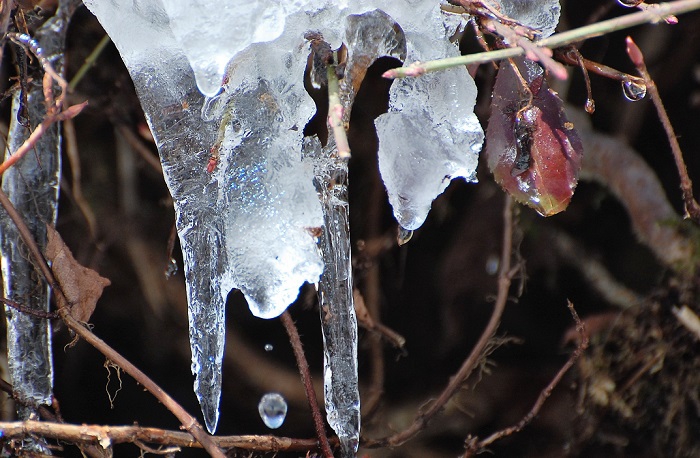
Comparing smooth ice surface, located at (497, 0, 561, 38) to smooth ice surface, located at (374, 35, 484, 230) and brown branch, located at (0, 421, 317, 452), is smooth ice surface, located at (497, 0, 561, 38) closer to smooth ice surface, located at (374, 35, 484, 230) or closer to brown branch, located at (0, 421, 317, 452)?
smooth ice surface, located at (374, 35, 484, 230)

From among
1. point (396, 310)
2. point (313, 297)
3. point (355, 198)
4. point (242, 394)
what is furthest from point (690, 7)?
point (242, 394)

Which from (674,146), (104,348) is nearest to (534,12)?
(674,146)

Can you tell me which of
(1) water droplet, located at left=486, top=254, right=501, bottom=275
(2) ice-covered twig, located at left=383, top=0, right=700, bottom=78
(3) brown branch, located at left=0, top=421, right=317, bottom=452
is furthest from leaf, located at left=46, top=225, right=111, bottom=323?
(1) water droplet, located at left=486, top=254, right=501, bottom=275

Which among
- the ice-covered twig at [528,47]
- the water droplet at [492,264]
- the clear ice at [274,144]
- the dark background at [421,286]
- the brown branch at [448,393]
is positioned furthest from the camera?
the water droplet at [492,264]

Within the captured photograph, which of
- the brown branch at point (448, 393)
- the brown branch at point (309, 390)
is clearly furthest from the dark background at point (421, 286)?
the brown branch at point (309, 390)

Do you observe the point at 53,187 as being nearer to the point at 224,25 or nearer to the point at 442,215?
the point at 224,25

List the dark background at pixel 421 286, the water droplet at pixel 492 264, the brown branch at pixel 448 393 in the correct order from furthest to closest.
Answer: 1. the water droplet at pixel 492 264
2. the dark background at pixel 421 286
3. the brown branch at pixel 448 393

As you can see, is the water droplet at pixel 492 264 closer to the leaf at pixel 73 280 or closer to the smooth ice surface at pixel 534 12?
the smooth ice surface at pixel 534 12
